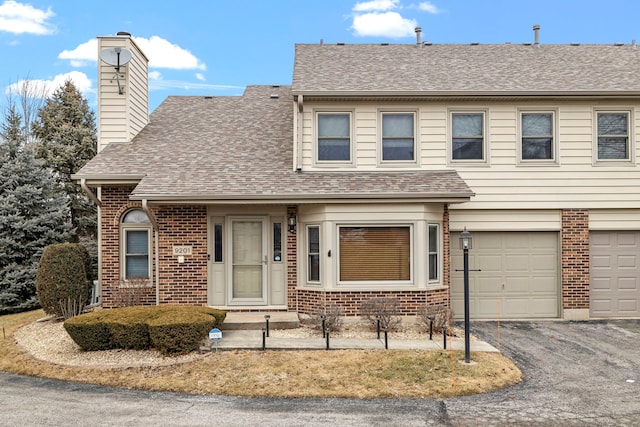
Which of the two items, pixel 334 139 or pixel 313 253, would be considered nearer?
pixel 313 253

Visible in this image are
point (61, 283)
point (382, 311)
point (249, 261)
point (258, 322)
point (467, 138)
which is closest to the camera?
point (382, 311)

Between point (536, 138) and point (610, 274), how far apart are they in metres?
3.62

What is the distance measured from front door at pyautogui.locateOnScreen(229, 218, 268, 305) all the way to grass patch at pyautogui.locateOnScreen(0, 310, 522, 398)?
2909 millimetres

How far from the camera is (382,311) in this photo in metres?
9.98

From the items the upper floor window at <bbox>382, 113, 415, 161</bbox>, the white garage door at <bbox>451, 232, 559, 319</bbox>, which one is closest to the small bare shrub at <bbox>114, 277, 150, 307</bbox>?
the upper floor window at <bbox>382, 113, 415, 161</bbox>

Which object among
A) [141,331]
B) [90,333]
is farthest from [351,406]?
[90,333]

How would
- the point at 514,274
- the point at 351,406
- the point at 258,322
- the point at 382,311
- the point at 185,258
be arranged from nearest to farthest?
the point at 351,406 < the point at 382,311 < the point at 258,322 < the point at 185,258 < the point at 514,274

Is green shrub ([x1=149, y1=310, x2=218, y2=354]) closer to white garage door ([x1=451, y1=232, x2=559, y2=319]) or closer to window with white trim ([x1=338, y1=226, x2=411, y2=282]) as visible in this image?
window with white trim ([x1=338, y1=226, x2=411, y2=282])

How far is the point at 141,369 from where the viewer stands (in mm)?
7750

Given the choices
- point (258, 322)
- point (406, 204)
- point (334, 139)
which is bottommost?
point (258, 322)

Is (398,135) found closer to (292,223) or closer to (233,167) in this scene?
(292,223)

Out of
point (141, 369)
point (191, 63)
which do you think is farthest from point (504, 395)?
point (191, 63)

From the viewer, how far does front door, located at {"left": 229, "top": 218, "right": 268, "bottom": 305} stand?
11.3 metres

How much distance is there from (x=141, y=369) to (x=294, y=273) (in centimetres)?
425
